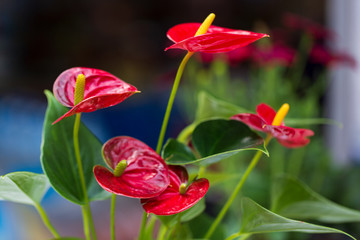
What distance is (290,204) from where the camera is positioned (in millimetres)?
357

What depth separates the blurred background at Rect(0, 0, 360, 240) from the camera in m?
1.53

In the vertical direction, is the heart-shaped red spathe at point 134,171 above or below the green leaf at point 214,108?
below

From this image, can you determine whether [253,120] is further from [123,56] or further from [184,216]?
[123,56]

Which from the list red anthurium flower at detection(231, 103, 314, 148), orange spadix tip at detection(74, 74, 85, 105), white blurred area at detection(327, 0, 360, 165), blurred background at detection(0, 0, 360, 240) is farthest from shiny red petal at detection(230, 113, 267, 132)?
white blurred area at detection(327, 0, 360, 165)

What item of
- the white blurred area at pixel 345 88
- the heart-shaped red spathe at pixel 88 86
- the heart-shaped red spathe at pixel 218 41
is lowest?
the white blurred area at pixel 345 88

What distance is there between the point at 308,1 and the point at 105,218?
108 cm

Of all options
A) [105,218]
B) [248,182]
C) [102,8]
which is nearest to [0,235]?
[105,218]

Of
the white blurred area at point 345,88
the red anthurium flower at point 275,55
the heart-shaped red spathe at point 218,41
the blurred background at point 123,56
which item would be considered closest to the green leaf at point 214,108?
the heart-shaped red spathe at point 218,41

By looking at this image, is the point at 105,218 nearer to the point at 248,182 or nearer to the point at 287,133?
the point at 248,182

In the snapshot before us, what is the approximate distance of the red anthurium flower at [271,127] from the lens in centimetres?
26

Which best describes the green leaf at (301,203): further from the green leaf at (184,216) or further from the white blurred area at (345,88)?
the white blurred area at (345,88)

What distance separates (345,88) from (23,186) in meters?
1.46

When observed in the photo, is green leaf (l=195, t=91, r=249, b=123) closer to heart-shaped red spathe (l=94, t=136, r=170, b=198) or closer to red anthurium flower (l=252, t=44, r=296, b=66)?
heart-shaped red spathe (l=94, t=136, r=170, b=198)

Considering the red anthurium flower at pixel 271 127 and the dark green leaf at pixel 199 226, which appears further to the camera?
the dark green leaf at pixel 199 226
